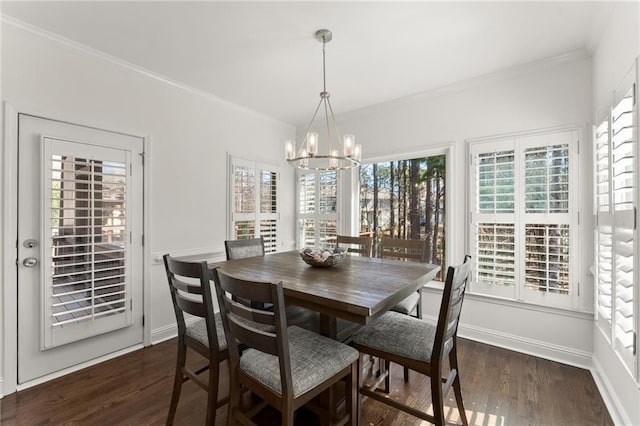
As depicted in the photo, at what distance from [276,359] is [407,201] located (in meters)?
2.78

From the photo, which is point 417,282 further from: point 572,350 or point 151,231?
point 151,231

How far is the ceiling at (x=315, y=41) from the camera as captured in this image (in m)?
2.02

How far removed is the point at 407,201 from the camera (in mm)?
3758

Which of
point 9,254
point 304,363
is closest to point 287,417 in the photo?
point 304,363

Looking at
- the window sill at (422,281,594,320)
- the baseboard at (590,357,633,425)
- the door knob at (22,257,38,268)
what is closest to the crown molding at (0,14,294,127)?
the door knob at (22,257,38,268)

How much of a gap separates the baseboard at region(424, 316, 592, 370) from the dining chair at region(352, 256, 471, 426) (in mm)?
1477

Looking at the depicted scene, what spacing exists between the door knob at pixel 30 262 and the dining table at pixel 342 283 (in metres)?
1.44

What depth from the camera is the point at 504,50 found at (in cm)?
253

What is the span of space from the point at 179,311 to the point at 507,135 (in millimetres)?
3204

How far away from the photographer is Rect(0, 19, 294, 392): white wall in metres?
2.25

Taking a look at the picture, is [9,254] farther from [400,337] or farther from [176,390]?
[400,337]

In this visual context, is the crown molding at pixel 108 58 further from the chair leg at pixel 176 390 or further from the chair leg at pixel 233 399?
the chair leg at pixel 233 399

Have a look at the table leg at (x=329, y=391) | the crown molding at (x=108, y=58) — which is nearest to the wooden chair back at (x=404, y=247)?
the table leg at (x=329, y=391)

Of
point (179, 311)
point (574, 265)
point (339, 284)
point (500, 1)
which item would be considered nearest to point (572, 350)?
point (574, 265)
